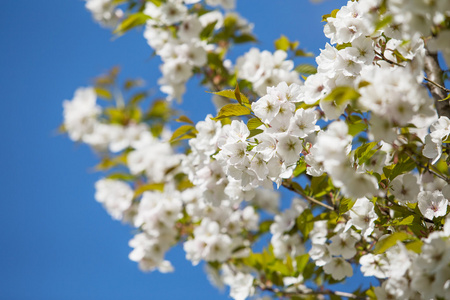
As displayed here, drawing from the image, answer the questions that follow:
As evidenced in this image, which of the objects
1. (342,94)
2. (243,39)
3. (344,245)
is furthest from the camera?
(243,39)

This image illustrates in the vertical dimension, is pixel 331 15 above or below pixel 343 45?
above

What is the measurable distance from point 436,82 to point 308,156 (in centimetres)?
72

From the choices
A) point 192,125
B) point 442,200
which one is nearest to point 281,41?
point 192,125

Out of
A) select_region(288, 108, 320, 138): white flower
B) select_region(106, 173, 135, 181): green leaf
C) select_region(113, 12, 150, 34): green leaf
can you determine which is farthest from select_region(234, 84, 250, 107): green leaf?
select_region(106, 173, 135, 181): green leaf

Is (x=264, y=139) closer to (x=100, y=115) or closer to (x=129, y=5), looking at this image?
(x=129, y=5)

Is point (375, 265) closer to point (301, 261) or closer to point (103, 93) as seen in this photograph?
point (301, 261)

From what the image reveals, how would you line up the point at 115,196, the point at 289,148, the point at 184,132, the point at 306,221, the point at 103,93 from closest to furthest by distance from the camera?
1. the point at 289,148
2. the point at 184,132
3. the point at 306,221
4. the point at 115,196
5. the point at 103,93

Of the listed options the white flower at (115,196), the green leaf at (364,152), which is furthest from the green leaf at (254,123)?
the white flower at (115,196)

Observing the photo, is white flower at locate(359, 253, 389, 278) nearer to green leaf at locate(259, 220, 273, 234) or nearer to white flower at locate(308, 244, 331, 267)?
white flower at locate(308, 244, 331, 267)

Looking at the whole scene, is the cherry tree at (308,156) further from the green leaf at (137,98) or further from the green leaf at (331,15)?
the green leaf at (137,98)

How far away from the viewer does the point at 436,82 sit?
5.26ft

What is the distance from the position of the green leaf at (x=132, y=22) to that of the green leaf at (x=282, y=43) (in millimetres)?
754

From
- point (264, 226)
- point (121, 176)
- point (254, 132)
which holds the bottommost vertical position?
point (254, 132)

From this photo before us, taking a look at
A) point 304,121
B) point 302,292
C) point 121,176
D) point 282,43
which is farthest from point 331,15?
point 121,176
